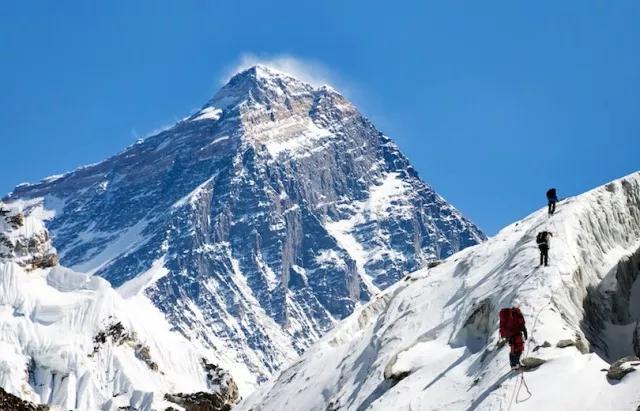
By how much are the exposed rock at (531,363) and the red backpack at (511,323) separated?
99cm

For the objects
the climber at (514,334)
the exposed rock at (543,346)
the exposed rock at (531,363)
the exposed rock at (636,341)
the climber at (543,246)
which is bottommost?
the exposed rock at (636,341)

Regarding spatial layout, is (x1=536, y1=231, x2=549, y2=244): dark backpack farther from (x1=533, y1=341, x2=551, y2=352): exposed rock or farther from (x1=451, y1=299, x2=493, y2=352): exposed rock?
(x1=533, y1=341, x2=551, y2=352): exposed rock

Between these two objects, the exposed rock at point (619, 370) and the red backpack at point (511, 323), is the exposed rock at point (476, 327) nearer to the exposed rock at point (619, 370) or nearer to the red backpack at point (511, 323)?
the red backpack at point (511, 323)

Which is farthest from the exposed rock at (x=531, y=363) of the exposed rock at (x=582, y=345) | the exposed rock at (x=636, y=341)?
the exposed rock at (x=636, y=341)

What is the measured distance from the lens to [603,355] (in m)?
44.7

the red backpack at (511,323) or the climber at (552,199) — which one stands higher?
the climber at (552,199)

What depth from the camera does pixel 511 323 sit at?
38.7 metres

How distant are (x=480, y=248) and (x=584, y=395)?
2766cm

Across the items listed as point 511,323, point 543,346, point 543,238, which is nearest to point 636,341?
point 543,238

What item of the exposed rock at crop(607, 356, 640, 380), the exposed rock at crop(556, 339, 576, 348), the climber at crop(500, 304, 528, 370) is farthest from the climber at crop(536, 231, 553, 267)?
the exposed rock at crop(607, 356, 640, 380)

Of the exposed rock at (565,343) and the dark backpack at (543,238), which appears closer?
the exposed rock at (565,343)

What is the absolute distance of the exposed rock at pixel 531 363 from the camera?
38.2 metres

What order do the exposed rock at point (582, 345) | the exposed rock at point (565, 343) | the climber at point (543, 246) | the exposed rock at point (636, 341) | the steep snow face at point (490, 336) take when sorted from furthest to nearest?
the climber at point (543, 246) → the exposed rock at point (636, 341) → the exposed rock at point (582, 345) → the exposed rock at point (565, 343) → the steep snow face at point (490, 336)

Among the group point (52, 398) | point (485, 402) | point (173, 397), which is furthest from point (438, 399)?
point (52, 398)
